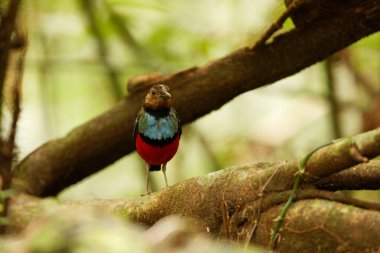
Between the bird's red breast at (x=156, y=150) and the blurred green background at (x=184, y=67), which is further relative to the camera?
the blurred green background at (x=184, y=67)

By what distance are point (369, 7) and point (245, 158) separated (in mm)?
4683

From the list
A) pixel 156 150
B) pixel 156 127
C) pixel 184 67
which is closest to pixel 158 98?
pixel 156 127

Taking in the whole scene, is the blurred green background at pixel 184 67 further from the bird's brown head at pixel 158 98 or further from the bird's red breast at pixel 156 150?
the bird's red breast at pixel 156 150

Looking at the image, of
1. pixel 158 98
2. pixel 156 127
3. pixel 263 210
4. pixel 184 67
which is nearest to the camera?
pixel 263 210

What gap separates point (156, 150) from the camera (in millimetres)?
5203

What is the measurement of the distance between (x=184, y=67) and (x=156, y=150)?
158 centimetres

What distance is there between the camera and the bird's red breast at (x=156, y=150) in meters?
5.19

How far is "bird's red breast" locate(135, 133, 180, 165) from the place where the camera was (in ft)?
17.0

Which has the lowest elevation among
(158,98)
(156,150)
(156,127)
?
(156,150)

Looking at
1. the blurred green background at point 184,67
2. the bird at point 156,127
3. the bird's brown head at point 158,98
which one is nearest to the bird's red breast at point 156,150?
the bird at point 156,127

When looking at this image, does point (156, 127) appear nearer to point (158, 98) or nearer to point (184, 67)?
→ point (158, 98)

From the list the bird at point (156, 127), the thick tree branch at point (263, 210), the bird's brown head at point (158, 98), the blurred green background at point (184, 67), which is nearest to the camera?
the thick tree branch at point (263, 210)

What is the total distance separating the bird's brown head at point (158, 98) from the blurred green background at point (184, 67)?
0.78 metres

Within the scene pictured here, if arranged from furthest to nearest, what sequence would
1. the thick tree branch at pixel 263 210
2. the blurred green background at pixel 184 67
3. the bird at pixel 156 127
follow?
the blurred green background at pixel 184 67
the bird at pixel 156 127
the thick tree branch at pixel 263 210
